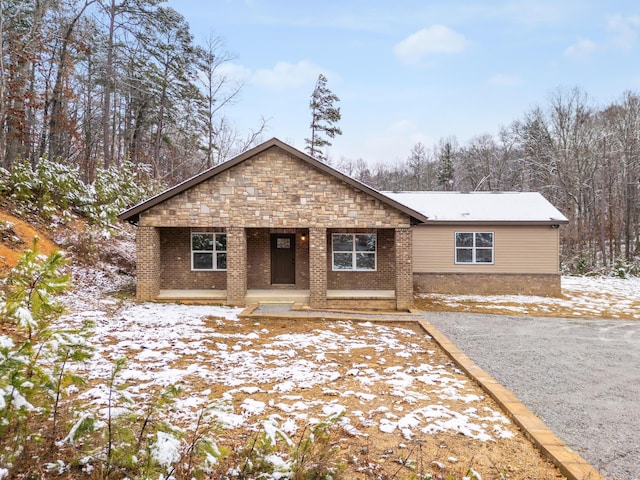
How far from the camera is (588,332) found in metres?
8.57

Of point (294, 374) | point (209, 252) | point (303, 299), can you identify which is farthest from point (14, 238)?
point (294, 374)

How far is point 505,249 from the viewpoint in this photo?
564 inches

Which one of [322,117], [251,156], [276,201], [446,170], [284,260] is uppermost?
[322,117]

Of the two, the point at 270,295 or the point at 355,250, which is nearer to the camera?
the point at 270,295

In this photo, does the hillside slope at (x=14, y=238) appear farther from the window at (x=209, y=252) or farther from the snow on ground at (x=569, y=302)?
the snow on ground at (x=569, y=302)

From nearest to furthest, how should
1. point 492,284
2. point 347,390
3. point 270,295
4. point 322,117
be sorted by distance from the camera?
point 347,390
point 270,295
point 492,284
point 322,117

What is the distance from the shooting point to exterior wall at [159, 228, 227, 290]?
1214 centimetres

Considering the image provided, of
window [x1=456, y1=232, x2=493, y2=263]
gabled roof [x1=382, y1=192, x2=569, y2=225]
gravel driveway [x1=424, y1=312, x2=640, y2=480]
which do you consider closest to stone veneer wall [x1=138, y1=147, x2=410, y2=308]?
gravel driveway [x1=424, y1=312, x2=640, y2=480]

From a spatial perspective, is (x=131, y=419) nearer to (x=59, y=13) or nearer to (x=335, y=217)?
(x=335, y=217)

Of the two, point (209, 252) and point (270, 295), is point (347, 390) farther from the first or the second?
point (209, 252)

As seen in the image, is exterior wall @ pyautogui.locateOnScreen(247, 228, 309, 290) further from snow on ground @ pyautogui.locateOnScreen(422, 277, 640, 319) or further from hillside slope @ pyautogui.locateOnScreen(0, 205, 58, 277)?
hillside slope @ pyautogui.locateOnScreen(0, 205, 58, 277)

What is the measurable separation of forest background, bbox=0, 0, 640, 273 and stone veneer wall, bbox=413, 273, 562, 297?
29.5ft

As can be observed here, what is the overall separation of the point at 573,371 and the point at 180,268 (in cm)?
1090

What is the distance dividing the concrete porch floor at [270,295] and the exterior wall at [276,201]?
222 cm
